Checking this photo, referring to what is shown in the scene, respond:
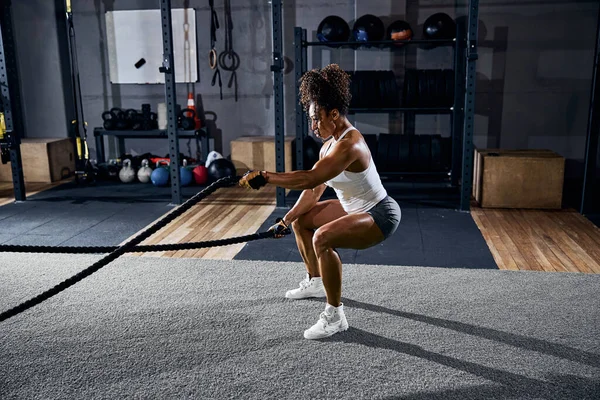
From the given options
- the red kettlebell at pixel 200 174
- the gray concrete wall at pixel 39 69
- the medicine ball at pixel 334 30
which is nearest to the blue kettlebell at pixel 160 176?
the red kettlebell at pixel 200 174

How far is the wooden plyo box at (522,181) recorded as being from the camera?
4934 millimetres

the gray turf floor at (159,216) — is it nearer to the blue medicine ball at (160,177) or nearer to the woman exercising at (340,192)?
the blue medicine ball at (160,177)

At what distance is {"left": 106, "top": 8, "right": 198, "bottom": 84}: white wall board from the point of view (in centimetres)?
676

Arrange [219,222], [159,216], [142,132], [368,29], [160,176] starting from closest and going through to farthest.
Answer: [219,222], [159,216], [368,29], [160,176], [142,132]

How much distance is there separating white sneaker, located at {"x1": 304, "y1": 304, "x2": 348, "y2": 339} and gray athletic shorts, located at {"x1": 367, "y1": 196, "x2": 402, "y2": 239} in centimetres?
42

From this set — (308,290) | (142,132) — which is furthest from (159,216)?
(308,290)

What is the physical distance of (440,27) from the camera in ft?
18.7

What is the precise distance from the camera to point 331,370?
225 cm

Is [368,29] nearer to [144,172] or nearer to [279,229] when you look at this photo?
[144,172]

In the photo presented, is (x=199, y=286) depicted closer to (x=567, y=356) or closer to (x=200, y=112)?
(x=567, y=356)

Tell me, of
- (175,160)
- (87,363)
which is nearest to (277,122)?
(175,160)

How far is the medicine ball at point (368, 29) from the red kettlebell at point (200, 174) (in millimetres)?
2210

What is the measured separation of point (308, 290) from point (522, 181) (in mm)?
2897

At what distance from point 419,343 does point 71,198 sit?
14.3ft
